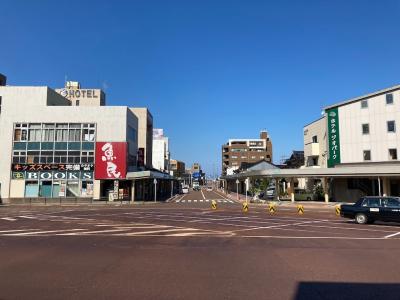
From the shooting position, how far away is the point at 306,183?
66125 mm

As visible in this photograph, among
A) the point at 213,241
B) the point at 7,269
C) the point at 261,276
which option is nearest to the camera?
the point at 261,276

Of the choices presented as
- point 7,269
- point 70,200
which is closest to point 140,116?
point 70,200

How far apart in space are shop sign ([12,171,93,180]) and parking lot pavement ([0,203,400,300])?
37258 mm

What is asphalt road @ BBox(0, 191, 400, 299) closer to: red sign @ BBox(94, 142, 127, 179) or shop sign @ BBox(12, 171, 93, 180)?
red sign @ BBox(94, 142, 127, 179)

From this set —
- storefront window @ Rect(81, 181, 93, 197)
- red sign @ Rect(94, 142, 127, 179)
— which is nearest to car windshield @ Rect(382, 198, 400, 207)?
red sign @ Rect(94, 142, 127, 179)

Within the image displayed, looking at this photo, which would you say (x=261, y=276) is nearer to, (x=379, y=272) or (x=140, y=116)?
(x=379, y=272)

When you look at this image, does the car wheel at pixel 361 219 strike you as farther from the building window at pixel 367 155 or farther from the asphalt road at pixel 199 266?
the building window at pixel 367 155

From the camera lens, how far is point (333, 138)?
50.6 m

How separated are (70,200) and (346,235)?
134 feet

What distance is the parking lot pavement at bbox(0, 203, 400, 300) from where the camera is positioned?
8.15 metres

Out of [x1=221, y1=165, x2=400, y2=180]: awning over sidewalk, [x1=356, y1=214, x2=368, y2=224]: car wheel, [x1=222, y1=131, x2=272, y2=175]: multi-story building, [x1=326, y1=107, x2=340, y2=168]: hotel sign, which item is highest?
[x1=222, y1=131, x2=272, y2=175]: multi-story building

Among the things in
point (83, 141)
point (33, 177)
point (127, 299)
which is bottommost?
point (127, 299)

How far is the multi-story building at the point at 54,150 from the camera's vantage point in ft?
180

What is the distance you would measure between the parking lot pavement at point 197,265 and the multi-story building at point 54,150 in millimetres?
37127
